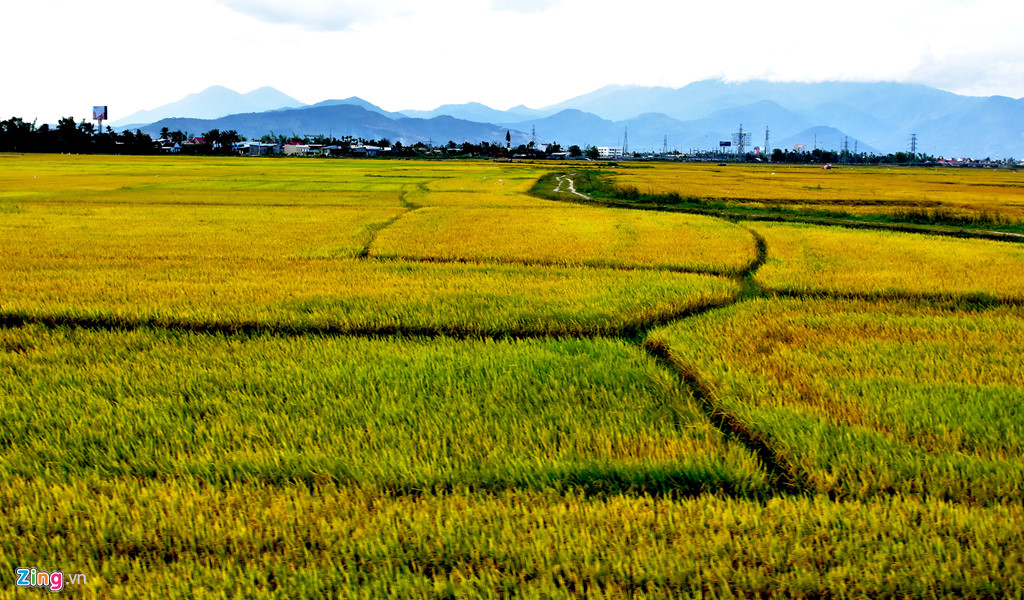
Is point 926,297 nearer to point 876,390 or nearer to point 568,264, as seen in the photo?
point 876,390

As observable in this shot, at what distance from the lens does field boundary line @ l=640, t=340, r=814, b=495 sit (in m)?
3.27

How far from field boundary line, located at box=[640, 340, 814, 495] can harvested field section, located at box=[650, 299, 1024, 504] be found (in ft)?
0.13

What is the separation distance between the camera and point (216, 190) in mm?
27703

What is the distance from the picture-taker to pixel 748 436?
12.5ft

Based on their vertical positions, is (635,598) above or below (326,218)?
below

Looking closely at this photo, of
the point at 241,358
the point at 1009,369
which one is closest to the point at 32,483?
the point at 241,358

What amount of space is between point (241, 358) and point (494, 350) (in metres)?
2.14

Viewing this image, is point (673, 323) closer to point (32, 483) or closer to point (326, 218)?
point (32, 483)

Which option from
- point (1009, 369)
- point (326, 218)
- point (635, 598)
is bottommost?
point (635, 598)

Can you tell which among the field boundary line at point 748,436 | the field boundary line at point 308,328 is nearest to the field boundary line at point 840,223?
the field boundary line at point 308,328

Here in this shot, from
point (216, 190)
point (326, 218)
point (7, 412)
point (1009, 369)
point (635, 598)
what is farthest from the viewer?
point (216, 190)

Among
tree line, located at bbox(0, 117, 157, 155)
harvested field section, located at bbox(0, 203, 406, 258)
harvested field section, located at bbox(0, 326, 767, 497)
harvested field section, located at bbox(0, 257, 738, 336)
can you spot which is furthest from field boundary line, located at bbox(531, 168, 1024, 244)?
tree line, located at bbox(0, 117, 157, 155)

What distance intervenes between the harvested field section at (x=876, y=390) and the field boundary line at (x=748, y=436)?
1.6 inches

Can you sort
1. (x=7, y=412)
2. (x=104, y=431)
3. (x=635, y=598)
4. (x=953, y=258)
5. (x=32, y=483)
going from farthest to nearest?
(x=953, y=258), (x=7, y=412), (x=104, y=431), (x=32, y=483), (x=635, y=598)
